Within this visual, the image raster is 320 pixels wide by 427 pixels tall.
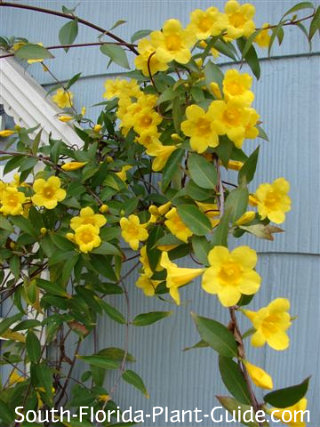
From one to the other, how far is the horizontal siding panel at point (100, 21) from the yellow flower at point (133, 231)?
0.60 metres

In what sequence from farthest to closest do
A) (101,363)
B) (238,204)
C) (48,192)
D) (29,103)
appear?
(29,103) < (48,192) < (101,363) < (238,204)

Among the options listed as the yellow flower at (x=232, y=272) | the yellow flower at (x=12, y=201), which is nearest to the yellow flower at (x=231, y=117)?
the yellow flower at (x=232, y=272)

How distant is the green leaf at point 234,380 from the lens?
26.1 inches

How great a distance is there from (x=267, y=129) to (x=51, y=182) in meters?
0.54

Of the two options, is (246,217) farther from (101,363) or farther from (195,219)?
(101,363)

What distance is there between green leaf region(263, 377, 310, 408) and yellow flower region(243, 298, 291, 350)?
0.05 metres

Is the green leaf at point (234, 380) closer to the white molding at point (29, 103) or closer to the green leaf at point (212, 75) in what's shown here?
the green leaf at point (212, 75)

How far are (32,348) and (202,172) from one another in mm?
578

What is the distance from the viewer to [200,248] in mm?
759

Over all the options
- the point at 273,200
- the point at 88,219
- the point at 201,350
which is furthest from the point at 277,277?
the point at 88,219

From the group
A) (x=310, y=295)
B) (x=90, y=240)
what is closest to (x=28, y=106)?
(x=90, y=240)

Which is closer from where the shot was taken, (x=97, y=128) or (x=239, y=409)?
(x=239, y=409)

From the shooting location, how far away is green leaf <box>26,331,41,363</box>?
1.10m

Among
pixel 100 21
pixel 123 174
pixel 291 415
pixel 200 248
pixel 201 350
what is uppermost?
pixel 100 21
